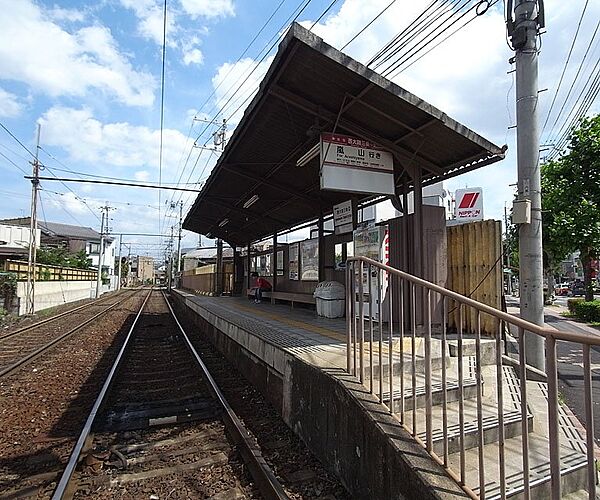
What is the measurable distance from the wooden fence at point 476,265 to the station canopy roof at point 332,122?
42.8 inches

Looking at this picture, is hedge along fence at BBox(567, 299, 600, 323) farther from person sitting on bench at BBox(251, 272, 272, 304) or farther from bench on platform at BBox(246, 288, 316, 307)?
person sitting on bench at BBox(251, 272, 272, 304)

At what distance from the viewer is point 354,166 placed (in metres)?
6.79

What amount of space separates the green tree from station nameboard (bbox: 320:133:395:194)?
8.87 m

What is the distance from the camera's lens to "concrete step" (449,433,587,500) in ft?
8.25

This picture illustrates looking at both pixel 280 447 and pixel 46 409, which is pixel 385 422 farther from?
pixel 46 409

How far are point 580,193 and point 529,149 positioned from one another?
899 cm

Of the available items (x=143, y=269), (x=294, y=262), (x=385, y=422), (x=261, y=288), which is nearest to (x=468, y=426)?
(x=385, y=422)

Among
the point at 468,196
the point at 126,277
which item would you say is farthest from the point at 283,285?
the point at 126,277

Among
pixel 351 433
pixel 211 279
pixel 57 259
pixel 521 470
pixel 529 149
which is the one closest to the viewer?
pixel 521 470

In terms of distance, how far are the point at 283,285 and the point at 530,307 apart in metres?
9.06

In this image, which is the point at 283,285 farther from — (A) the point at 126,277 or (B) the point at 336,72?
(A) the point at 126,277

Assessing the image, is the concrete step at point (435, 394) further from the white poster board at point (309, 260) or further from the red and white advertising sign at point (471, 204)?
the red and white advertising sign at point (471, 204)

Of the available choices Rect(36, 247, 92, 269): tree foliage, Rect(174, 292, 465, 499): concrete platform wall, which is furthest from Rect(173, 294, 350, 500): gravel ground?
Rect(36, 247, 92, 269): tree foliage

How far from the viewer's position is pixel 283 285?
45.4 ft
